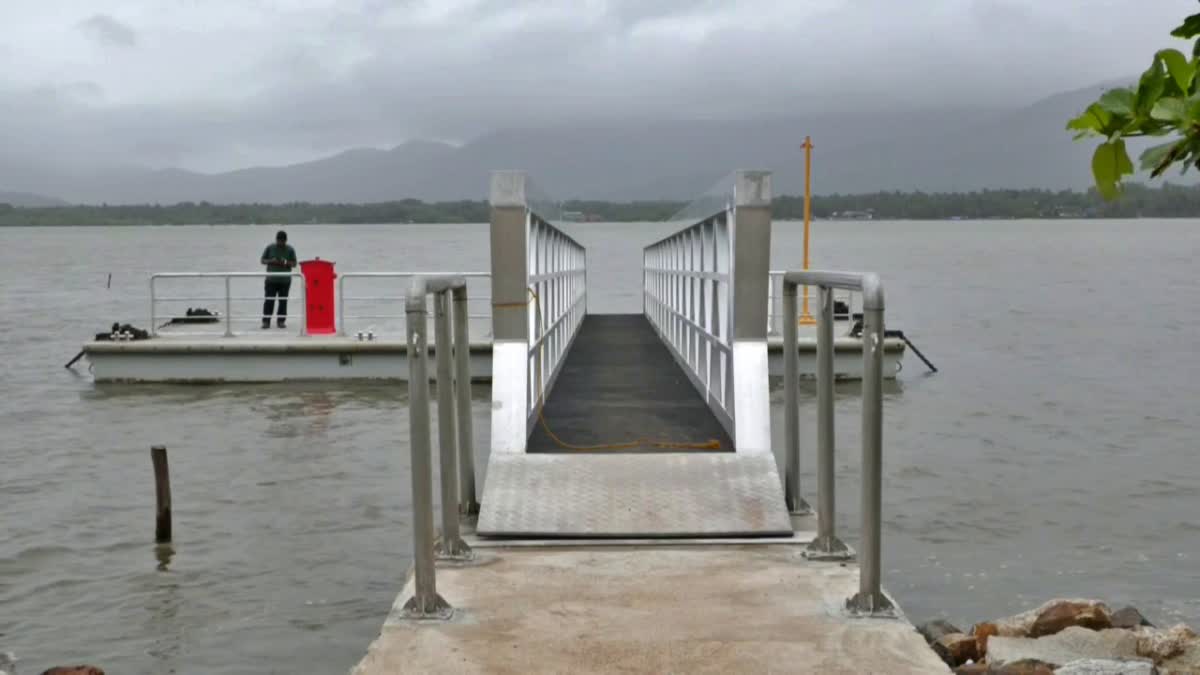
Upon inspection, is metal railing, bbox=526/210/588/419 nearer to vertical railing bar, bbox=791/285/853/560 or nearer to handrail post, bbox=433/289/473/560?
handrail post, bbox=433/289/473/560

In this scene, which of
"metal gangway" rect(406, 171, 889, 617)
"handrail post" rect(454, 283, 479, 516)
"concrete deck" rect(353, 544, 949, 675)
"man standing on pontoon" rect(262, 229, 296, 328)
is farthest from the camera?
"man standing on pontoon" rect(262, 229, 296, 328)

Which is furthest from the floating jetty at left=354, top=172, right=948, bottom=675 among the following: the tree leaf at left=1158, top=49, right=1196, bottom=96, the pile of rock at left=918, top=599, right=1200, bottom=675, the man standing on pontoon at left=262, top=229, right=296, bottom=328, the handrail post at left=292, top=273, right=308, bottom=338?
the man standing on pontoon at left=262, top=229, right=296, bottom=328

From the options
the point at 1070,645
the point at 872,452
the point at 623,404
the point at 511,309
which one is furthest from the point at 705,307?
the point at 872,452

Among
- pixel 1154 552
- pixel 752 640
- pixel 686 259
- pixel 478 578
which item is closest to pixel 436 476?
pixel 686 259

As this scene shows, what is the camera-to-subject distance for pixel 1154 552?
32.9 ft

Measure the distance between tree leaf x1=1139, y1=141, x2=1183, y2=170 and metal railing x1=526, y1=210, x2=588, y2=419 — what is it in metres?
5.30

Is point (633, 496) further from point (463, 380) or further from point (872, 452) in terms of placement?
point (872, 452)

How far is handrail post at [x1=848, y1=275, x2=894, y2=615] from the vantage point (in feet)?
15.1

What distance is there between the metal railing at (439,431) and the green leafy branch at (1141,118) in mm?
2382

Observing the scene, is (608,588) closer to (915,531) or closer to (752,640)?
(752,640)

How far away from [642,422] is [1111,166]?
6.11 m

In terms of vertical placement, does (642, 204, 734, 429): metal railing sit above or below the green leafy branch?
below

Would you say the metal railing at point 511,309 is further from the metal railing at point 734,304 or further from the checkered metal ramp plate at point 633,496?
the metal railing at point 734,304

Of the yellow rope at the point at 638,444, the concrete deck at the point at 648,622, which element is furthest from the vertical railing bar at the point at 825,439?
the yellow rope at the point at 638,444
